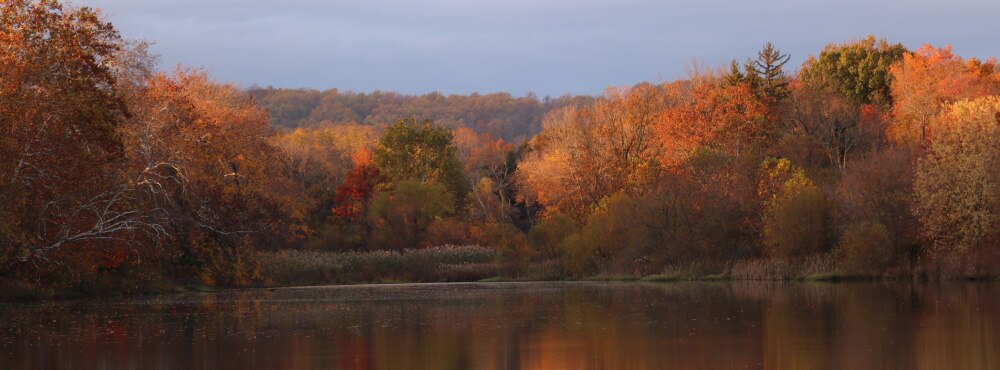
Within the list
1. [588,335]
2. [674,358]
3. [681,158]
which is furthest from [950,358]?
[681,158]

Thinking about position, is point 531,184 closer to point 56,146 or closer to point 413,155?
point 413,155

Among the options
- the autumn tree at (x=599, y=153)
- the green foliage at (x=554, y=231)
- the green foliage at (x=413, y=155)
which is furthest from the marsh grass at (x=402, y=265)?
the green foliage at (x=413, y=155)

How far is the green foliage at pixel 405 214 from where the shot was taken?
7019cm

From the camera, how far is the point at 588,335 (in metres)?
23.3

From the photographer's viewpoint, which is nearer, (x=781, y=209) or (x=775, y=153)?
(x=781, y=209)

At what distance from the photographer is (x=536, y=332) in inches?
965

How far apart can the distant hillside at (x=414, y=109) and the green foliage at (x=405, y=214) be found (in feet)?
272

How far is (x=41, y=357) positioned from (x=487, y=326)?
10.0 metres

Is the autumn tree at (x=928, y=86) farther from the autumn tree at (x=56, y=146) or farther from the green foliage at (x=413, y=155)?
the autumn tree at (x=56, y=146)

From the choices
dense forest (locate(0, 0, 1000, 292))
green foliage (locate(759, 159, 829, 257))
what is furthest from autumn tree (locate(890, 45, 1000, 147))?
green foliage (locate(759, 159, 829, 257))

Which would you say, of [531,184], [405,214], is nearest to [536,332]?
[405,214]

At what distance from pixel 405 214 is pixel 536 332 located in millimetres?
46480

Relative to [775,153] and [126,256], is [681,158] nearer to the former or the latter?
[775,153]

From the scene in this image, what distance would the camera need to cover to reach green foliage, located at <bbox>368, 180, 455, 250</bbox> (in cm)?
7019
